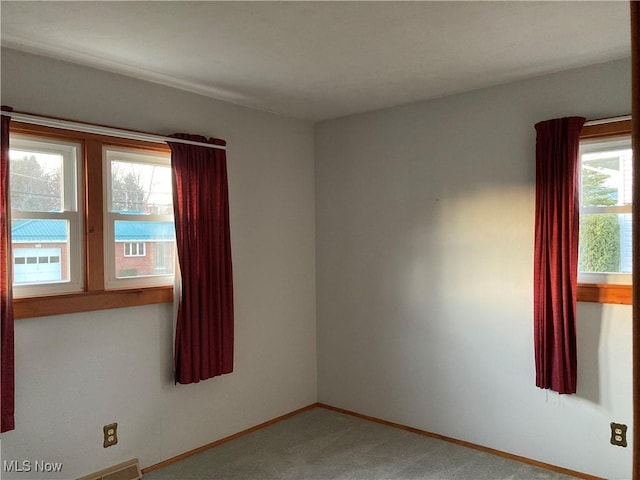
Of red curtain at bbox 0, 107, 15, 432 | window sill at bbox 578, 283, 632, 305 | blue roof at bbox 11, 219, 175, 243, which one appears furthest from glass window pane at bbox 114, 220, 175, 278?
window sill at bbox 578, 283, 632, 305

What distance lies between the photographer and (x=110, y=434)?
307 cm

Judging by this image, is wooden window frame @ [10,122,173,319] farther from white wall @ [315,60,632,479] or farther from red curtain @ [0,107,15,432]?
white wall @ [315,60,632,479]

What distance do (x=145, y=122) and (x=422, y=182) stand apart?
2.02m

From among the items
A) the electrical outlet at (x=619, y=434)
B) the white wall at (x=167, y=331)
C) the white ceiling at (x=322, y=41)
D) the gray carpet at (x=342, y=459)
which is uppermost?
the white ceiling at (x=322, y=41)

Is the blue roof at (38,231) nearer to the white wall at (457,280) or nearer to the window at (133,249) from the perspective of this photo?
the window at (133,249)

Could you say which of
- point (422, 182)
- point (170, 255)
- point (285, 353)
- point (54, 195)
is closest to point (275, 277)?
point (285, 353)

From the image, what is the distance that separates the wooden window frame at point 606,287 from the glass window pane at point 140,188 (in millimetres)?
2683

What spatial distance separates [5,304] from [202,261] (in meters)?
1.20

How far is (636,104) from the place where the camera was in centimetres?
65

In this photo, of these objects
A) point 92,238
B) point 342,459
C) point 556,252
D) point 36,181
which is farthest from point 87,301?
point 556,252

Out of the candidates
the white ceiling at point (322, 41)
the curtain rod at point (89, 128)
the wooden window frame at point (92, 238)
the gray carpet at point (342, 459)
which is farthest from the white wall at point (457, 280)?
the wooden window frame at point (92, 238)

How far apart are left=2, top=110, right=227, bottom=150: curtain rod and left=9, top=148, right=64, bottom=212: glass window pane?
193mm

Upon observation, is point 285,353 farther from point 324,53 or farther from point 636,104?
point 636,104

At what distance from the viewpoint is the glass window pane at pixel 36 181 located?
2748 mm
